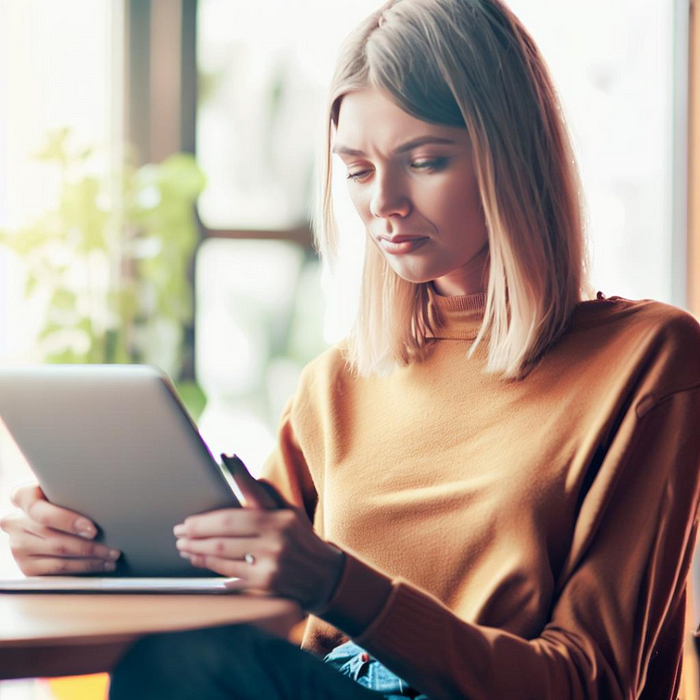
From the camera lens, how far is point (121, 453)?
919 mm

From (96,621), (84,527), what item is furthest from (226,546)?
(84,527)

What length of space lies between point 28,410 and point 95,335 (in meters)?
1.74

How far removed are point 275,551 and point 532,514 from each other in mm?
321

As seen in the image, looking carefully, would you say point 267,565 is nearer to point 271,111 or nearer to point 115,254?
point 115,254

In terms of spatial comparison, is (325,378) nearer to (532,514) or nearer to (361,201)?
(361,201)

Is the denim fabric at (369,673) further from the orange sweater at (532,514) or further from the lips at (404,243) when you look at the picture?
the lips at (404,243)

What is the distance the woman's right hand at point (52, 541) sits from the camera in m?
1.00

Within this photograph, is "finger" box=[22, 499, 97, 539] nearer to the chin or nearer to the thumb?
the thumb

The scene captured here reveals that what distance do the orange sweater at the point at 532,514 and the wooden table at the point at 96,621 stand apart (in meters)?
0.08

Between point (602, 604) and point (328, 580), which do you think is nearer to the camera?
point (328, 580)

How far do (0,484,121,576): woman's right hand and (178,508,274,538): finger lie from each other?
0.57ft

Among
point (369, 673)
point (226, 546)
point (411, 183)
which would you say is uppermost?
point (411, 183)

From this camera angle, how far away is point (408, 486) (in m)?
1.10

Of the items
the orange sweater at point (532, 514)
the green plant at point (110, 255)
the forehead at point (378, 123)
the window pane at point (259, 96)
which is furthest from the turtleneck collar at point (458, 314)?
the window pane at point (259, 96)
